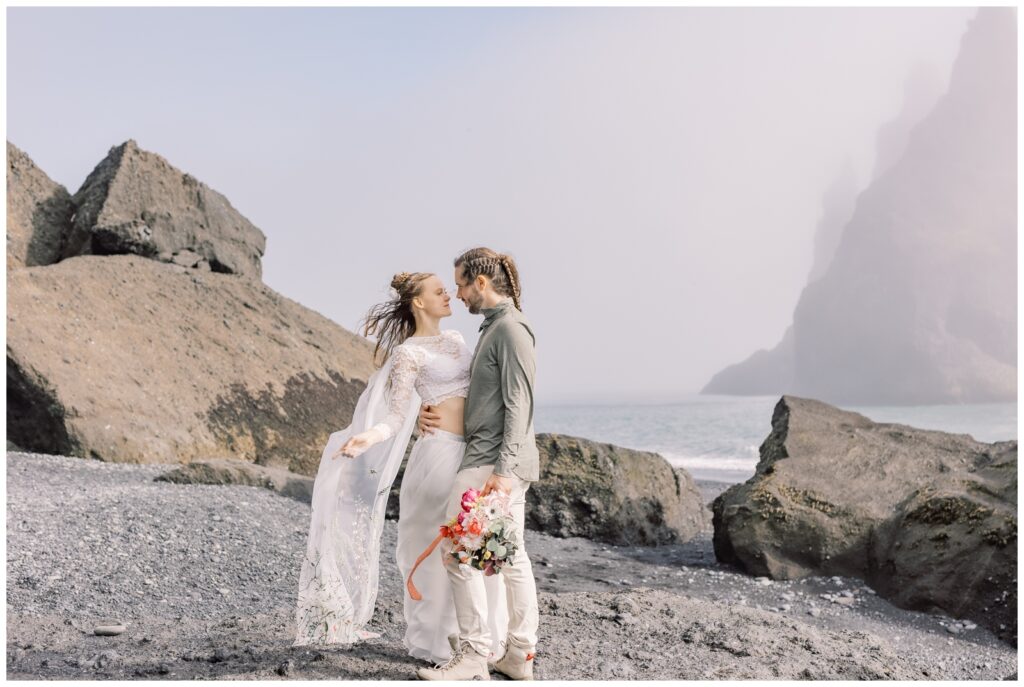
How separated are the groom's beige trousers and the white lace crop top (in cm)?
40

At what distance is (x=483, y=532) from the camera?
4.02 metres

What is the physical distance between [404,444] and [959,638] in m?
4.49

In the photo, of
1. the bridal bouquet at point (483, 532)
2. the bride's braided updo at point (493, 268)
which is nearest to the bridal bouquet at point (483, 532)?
the bridal bouquet at point (483, 532)

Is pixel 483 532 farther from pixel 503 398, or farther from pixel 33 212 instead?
pixel 33 212

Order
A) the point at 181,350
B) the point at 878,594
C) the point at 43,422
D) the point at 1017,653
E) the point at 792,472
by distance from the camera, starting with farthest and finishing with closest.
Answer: the point at 181,350, the point at 43,422, the point at 792,472, the point at 878,594, the point at 1017,653

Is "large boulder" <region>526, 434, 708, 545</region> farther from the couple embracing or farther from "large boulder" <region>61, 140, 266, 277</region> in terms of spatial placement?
"large boulder" <region>61, 140, 266, 277</region>

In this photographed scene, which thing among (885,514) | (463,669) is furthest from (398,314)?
(885,514)

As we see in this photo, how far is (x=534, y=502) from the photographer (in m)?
9.66

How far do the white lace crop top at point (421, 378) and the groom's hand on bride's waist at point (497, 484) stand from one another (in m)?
0.45

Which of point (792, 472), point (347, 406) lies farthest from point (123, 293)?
point (792, 472)

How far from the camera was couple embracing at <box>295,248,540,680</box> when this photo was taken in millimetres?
4195

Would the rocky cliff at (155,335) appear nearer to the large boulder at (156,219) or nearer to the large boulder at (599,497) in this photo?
the large boulder at (156,219)

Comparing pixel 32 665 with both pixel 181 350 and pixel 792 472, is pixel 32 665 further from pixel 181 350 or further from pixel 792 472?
pixel 181 350

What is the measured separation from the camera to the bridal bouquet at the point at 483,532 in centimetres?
402
